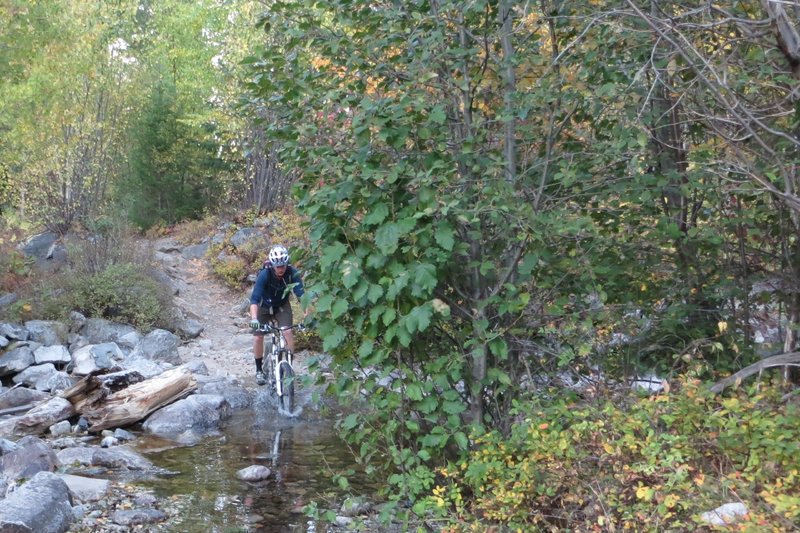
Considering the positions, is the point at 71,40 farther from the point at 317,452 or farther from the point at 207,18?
the point at 207,18

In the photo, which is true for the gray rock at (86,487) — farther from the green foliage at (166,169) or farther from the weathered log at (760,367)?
the green foliage at (166,169)

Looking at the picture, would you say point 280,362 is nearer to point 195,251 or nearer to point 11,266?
point 11,266

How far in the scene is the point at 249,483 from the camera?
7863 millimetres

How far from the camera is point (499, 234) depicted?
5.26m

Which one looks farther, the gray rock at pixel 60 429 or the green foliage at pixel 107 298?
the green foliage at pixel 107 298

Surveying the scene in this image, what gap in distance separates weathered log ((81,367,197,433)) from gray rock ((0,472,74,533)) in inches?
135

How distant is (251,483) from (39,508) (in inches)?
90.4

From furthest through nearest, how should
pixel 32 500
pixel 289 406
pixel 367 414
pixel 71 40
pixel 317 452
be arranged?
pixel 71 40 < pixel 289 406 < pixel 317 452 < pixel 32 500 < pixel 367 414

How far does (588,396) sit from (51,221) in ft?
53.7

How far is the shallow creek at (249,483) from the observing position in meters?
6.78

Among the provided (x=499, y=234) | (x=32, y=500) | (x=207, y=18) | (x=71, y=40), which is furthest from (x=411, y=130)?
(x=207, y=18)

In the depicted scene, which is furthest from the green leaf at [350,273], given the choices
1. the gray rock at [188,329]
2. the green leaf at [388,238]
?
the gray rock at [188,329]

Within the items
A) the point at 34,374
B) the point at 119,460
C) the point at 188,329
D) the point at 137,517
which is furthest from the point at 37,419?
the point at 188,329

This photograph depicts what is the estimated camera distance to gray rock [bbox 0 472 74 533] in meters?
5.70
